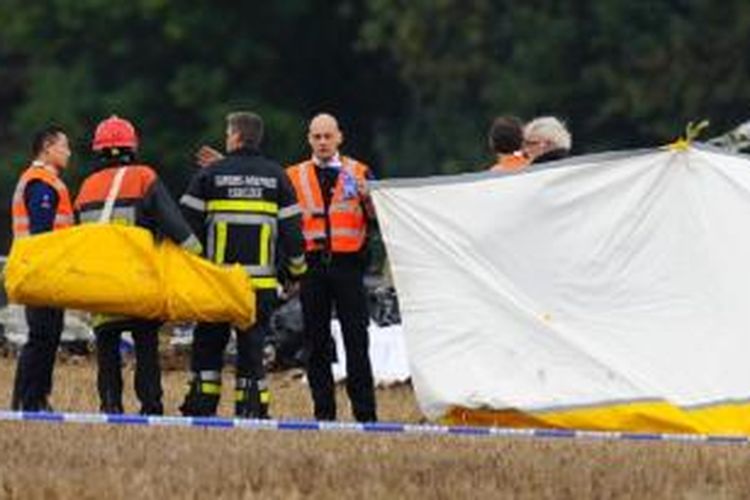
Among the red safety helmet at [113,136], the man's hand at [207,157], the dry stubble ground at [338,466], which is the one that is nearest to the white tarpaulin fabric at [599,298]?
the dry stubble ground at [338,466]

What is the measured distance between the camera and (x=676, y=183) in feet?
50.1

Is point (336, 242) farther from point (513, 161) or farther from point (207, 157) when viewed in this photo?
point (513, 161)

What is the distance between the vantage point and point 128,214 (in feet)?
50.6

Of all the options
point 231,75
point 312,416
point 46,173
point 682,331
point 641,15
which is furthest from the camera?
point 231,75

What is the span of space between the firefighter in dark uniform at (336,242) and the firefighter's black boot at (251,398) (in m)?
0.70

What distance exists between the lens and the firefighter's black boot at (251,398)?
15805 mm

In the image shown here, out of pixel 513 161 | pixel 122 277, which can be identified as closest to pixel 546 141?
pixel 513 161

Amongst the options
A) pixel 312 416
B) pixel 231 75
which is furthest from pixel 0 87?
pixel 312 416

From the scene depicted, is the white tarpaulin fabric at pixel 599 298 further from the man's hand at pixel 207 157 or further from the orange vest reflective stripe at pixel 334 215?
the man's hand at pixel 207 157

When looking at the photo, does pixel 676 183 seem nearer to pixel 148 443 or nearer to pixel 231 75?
pixel 148 443

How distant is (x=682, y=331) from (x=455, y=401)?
1277mm

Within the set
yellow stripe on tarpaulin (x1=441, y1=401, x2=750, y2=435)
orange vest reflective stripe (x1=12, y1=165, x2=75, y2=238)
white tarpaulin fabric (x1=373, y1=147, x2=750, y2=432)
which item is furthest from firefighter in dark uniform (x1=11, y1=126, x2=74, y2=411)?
yellow stripe on tarpaulin (x1=441, y1=401, x2=750, y2=435)

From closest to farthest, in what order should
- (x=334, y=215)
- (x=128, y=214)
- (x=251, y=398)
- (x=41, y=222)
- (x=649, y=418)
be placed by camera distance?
(x=649, y=418)
(x=128, y=214)
(x=251, y=398)
(x=41, y=222)
(x=334, y=215)

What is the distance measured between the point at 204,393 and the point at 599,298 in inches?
91.6
